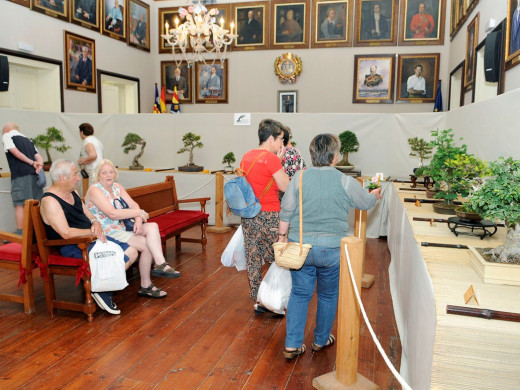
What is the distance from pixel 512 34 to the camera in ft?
15.7

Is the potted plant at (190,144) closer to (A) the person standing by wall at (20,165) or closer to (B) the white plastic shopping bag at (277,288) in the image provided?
(A) the person standing by wall at (20,165)

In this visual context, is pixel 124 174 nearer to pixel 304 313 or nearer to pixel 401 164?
pixel 401 164

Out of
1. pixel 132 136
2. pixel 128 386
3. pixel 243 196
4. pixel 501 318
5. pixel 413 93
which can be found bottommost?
pixel 128 386

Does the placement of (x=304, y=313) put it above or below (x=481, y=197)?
below

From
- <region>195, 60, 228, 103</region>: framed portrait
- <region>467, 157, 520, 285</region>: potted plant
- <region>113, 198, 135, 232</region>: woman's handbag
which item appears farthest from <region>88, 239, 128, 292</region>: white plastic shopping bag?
<region>195, 60, 228, 103</region>: framed portrait

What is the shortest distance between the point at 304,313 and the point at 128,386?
1.31m

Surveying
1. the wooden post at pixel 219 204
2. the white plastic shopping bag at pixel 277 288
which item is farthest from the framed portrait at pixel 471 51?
the white plastic shopping bag at pixel 277 288

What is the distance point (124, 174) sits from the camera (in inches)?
342

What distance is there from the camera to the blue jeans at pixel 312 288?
3.01 meters

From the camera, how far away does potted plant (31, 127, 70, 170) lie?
8.25m

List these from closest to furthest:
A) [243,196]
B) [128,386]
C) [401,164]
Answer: [128,386] → [243,196] → [401,164]

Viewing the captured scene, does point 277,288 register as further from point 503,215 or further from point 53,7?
point 53,7

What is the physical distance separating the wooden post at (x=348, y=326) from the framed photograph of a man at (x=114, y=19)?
32.6 ft

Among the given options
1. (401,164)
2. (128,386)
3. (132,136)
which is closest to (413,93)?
(401,164)
